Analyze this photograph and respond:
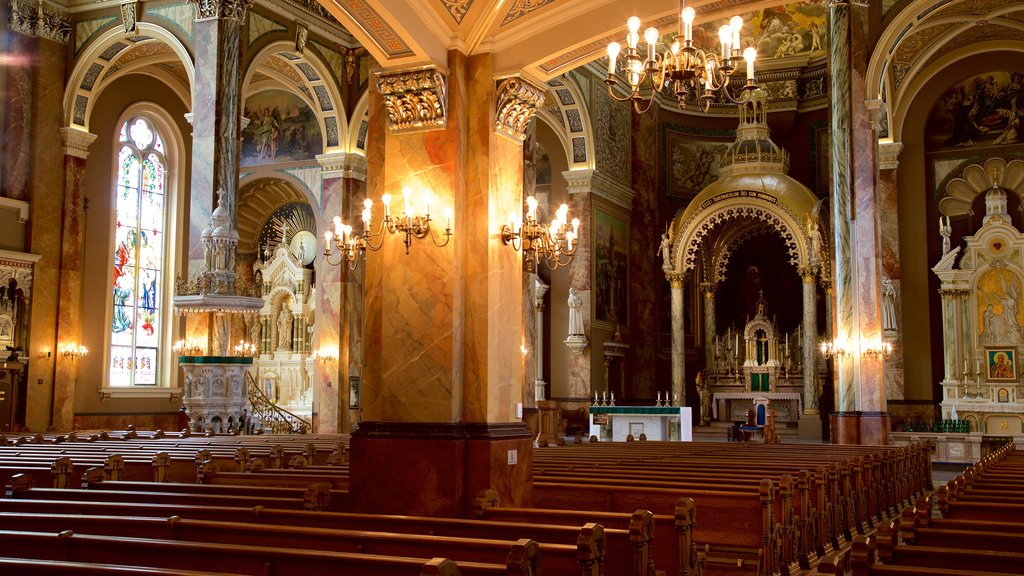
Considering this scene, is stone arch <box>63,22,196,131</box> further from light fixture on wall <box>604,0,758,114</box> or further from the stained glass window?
light fixture on wall <box>604,0,758,114</box>

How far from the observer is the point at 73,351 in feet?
63.9

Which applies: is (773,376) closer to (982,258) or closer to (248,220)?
(982,258)

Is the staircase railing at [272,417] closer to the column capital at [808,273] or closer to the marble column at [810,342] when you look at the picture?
the marble column at [810,342]

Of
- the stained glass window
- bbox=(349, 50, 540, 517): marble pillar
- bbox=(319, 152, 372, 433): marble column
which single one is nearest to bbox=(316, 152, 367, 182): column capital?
bbox=(319, 152, 372, 433): marble column

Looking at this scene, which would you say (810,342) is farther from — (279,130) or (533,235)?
(533,235)

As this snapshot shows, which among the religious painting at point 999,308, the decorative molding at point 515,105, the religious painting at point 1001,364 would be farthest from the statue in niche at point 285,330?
the decorative molding at point 515,105

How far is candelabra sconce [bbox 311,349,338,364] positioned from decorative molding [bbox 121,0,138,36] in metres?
7.93

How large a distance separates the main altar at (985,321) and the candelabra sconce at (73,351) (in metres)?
18.7

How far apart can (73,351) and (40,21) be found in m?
6.77

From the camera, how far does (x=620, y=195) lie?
975 inches

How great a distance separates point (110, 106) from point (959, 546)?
20937mm

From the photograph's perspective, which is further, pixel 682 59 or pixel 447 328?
pixel 447 328

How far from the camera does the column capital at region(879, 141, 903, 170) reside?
22.5 meters

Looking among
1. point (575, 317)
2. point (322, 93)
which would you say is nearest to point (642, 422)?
point (575, 317)
